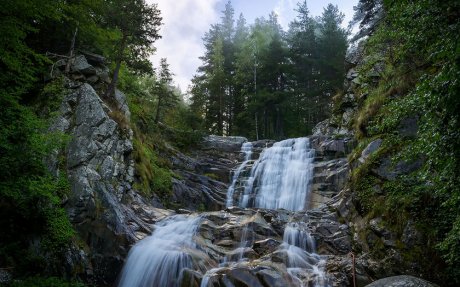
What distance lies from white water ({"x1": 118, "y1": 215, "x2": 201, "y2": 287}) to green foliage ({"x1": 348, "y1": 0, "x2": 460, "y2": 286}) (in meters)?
6.71

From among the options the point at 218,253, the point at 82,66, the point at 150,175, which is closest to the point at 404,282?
the point at 218,253

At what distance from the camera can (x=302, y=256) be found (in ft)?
35.7

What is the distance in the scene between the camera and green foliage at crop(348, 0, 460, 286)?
5.90m

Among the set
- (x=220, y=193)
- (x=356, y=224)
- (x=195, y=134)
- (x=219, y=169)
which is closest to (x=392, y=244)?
(x=356, y=224)

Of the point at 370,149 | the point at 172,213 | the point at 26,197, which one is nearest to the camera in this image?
the point at 26,197

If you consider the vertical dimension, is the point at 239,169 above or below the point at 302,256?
above

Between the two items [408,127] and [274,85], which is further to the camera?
[274,85]

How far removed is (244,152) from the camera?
2489 centimetres

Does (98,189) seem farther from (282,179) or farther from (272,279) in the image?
(282,179)

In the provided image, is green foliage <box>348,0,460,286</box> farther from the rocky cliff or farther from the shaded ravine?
the shaded ravine

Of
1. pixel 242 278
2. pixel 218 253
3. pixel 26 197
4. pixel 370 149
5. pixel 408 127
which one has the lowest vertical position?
pixel 242 278

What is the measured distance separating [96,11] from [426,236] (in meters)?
16.4

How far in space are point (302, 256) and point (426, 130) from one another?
593cm

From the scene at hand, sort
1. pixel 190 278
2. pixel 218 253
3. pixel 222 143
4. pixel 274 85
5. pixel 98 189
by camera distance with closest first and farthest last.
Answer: pixel 190 278 → pixel 218 253 → pixel 98 189 → pixel 222 143 → pixel 274 85
